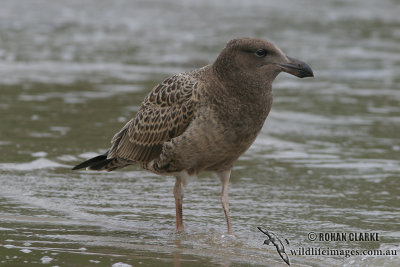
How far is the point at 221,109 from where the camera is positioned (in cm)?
638

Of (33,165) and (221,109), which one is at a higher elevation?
(221,109)

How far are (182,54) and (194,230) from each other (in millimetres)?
9612

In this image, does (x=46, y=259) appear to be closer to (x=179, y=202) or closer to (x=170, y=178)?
(x=179, y=202)

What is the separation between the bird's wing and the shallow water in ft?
1.74

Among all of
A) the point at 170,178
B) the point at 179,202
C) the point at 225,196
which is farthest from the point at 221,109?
the point at 170,178

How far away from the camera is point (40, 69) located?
13.6 m

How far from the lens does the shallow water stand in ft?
20.3

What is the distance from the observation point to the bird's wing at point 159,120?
6.66 metres

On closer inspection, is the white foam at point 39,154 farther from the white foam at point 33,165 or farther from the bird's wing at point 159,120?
the bird's wing at point 159,120

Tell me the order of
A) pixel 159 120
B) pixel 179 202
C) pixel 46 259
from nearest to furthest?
pixel 46 259
pixel 179 202
pixel 159 120

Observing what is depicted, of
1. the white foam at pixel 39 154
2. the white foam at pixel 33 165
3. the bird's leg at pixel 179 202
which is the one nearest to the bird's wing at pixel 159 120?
the bird's leg at pixel 179 202

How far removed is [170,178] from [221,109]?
224 centimetres

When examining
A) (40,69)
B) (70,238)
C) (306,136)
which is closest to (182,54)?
(40,69)

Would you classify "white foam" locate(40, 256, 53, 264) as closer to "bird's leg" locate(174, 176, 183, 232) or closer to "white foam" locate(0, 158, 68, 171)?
"bird's leg" locate(174, 176, 183, 232)
